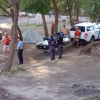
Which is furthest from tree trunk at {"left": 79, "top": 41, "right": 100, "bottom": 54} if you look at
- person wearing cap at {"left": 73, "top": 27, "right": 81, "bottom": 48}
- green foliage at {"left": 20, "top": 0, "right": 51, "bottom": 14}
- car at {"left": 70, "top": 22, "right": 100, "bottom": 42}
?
green foliage at {"left": 20, "top": 0, "right": 51, "bottom": 14}

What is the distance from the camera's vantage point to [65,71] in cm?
874

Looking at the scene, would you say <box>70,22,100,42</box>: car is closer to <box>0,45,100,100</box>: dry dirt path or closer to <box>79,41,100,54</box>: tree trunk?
<box>79,41,100,54</box>: tree trunk

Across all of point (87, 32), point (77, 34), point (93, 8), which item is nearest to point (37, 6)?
point (77, 34)

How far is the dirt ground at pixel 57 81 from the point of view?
5719 mm

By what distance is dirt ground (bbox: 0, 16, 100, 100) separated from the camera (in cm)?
572

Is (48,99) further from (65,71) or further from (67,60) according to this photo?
(67,60)

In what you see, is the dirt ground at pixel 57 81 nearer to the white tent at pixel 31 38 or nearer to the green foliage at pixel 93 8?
the green foliage at pixel 93 8

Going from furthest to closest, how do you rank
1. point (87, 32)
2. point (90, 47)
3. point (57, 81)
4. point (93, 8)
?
1. point (87, 32)
2. point (90, 47)
3. point (93, 8)
4. point (57, 81)

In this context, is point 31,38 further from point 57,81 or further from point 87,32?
point 57,81

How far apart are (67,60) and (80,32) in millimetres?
4706

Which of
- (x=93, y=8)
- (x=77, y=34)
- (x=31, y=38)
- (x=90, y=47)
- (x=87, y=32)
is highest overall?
(x=93, y=8)

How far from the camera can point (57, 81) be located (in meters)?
7.30

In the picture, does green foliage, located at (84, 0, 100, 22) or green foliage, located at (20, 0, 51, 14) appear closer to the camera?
green foliage, located at (84, 0, 100, 22)

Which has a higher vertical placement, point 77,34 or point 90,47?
point 77,34
